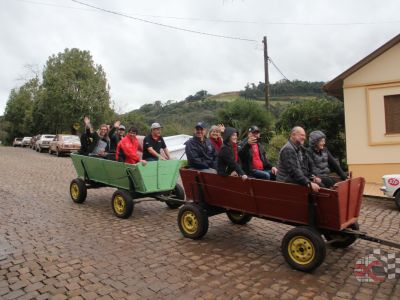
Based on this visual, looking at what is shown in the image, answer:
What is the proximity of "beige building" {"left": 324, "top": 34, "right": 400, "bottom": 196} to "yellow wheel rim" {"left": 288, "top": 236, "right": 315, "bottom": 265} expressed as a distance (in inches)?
345

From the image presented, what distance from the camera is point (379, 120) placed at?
12.9 m

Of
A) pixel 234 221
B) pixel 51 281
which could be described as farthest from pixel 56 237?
pixel 234 221

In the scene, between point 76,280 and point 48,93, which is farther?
point 48,93

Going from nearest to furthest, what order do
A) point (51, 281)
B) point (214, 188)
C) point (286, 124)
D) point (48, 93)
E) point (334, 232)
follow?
1. point (51, 281)
2. point (334, 232)
3. point (214, 188)
4. point (286, 124)
5. point (48, 93)

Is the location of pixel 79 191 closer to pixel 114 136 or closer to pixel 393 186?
pixel 114 136

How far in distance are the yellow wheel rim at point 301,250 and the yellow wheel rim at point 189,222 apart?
5.61 feet

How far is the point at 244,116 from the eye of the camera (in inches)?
936

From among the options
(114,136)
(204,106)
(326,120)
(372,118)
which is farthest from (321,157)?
(204,106)

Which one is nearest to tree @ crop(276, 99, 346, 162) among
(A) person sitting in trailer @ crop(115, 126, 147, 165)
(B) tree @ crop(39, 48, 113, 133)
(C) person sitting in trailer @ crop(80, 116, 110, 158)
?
(C) person sitting in trailer @ crop(80, 116, 110, 158)

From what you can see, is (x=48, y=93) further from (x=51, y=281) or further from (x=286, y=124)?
(x=51, y=281)

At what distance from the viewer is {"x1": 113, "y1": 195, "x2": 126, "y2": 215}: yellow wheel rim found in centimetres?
765

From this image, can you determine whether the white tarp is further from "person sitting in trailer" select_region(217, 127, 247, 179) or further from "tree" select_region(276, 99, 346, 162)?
"person sitting in trailer" select_region(217, 127, 247, 179)

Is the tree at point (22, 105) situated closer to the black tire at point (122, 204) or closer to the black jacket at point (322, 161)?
the black tire at point (122, 204)

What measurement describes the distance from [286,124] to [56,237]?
14.5 m
